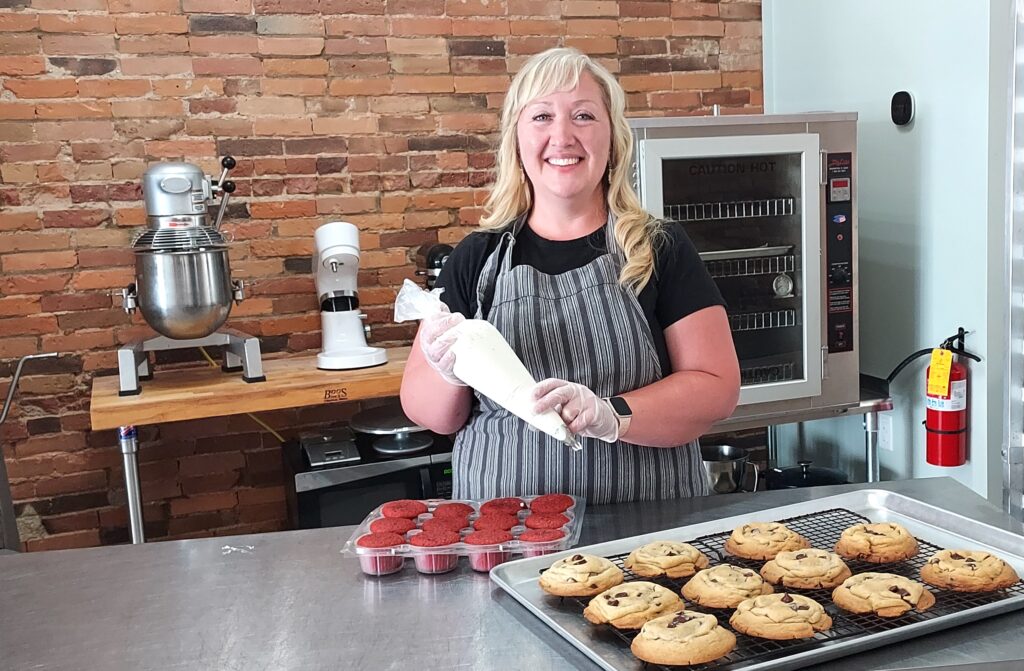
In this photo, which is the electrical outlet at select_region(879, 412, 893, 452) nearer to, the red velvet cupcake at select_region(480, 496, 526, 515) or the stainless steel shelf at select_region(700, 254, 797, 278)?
the stainless steel shelf at select_region(700, 254, 797, 278)

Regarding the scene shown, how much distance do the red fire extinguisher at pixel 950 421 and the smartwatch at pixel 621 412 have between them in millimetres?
1773

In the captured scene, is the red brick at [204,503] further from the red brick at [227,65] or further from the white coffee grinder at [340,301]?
the red brick at [227,65]

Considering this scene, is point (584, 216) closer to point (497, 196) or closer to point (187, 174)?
point (497, 196)

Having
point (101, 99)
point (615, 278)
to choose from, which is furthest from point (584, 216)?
point (101, 99)

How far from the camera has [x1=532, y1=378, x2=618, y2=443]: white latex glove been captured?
153cm

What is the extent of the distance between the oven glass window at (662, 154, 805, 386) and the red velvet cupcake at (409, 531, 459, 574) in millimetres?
2009

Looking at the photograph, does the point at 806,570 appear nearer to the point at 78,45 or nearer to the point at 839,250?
the point at 839,250

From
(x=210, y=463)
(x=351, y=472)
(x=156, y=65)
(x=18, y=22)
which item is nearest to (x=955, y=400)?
(x=351, y=472)

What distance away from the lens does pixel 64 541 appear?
335 cm

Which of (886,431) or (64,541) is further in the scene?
(886,431)

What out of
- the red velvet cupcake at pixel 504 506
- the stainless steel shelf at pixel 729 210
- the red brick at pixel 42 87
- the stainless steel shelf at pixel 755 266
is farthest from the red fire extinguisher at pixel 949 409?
the red brick at pixel 42 87

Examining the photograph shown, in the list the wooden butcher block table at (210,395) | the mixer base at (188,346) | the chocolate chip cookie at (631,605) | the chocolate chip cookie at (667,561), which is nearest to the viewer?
the chocolate chip cookie at (631,605)

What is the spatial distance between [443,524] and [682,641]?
0.52 m

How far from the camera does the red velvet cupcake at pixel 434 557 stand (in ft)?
4.68
